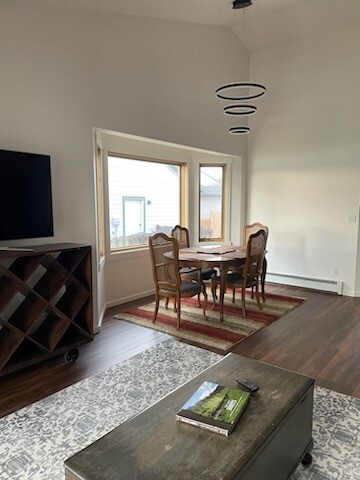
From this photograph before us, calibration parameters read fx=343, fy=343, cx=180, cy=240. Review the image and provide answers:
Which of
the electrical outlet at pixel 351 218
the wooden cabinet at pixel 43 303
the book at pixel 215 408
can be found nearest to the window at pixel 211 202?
the electrical outlet at pixel 351 218

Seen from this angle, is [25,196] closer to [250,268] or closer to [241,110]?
[250,268]

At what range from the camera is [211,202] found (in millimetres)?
6410

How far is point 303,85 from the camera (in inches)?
220

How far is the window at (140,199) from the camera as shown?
4848 mm

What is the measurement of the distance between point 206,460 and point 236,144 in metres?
5.43

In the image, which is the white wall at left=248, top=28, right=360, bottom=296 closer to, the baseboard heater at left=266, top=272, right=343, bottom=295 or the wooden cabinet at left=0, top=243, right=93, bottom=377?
the baseboard heater at left=266, top=272, right=343, bottom=295

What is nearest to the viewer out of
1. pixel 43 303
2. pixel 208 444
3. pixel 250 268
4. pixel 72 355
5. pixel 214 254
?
pixel 208 444

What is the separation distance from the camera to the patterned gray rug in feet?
6.19

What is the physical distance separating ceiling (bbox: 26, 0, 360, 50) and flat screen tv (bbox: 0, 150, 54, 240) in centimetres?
182

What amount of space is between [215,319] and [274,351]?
1.00 meters

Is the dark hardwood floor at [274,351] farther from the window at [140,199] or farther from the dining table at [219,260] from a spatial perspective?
the window at [140,199]

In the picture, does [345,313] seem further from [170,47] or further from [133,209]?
[170,47]

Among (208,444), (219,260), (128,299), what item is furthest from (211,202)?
(208,444)

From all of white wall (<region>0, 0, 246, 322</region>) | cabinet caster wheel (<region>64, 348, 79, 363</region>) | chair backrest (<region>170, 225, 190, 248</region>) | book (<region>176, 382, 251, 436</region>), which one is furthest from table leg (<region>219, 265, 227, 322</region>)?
book (<region>176, 382, 251, 436</region>)
